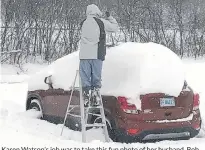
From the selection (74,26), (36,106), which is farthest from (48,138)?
(74,26)

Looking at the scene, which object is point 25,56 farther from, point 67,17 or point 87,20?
point 87,20

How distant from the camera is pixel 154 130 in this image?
6.64 metres

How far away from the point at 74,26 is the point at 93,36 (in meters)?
22.3

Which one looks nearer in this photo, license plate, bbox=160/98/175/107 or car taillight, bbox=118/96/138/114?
car taillight, bbox=118/96/138/114

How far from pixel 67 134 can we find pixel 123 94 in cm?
149

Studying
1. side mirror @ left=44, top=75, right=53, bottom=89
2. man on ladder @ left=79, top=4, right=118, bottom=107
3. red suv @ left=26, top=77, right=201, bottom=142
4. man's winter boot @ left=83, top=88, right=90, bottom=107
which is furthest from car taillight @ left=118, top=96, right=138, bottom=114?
side mirror @ left=44, top=75, right=53, bottom=89

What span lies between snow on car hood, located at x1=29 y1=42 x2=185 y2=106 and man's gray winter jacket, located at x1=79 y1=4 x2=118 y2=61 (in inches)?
14.2

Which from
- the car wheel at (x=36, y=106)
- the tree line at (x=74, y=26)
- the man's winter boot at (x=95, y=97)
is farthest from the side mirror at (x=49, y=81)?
the tree line at (x=74, y=26)

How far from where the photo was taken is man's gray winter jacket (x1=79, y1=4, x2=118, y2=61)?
277 inches

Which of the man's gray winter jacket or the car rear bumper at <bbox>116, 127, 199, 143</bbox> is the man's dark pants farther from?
the car rear bumper at <bbox>116, 127, 199, 143</bbox>

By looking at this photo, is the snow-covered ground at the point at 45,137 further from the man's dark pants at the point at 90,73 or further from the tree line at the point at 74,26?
the tree line at the point at 74,26

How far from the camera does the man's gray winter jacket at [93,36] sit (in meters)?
7.04

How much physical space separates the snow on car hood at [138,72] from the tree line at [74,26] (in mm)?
18725

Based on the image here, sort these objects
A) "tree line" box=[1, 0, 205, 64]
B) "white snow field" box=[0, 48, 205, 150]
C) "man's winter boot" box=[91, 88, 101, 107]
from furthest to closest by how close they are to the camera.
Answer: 1. "tree line" box=[1, 0, 205, 64]
2. "man's winter boot" box=[91, 88, 101, 107]
3. "white snow field" box=[0, 48, 205, 150]
